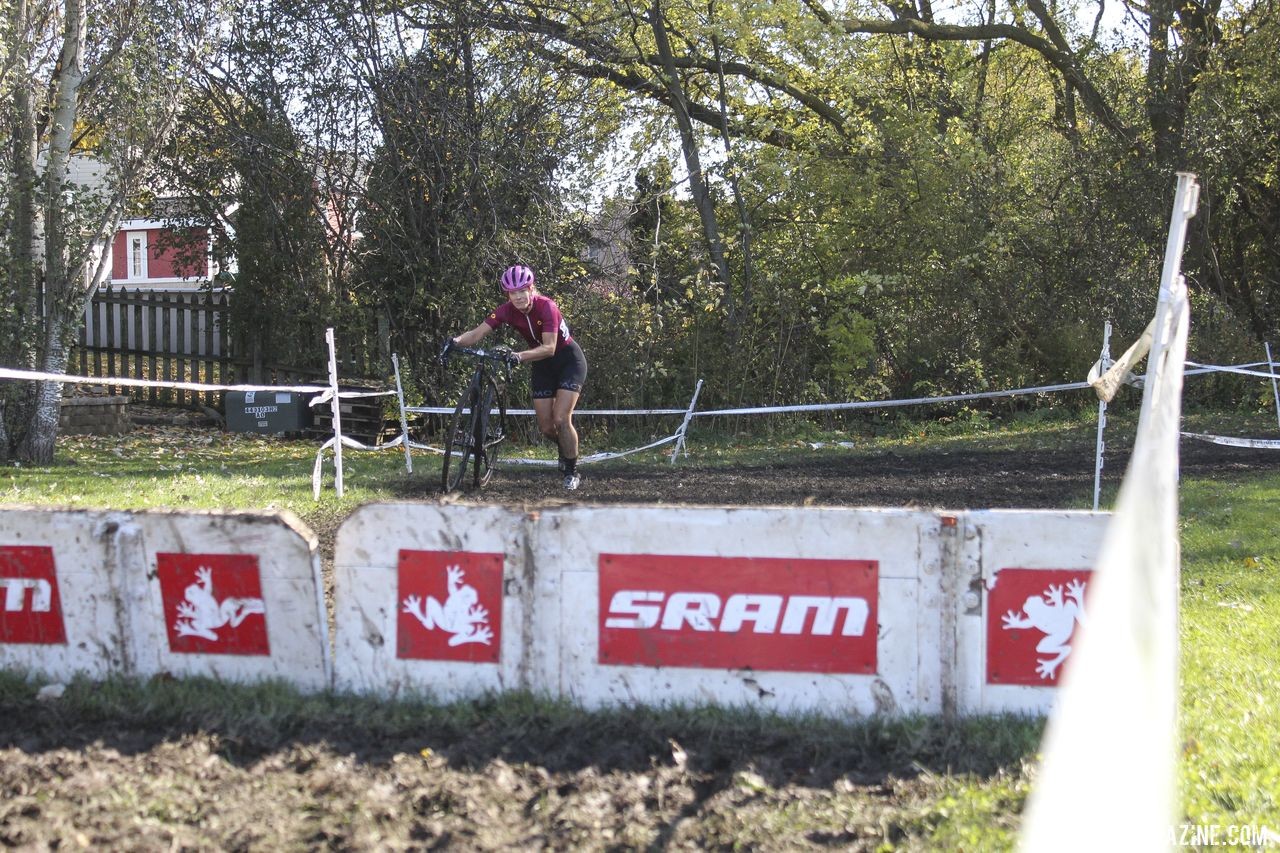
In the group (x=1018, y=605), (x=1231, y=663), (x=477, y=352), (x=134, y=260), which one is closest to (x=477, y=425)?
(x=477, y=352)

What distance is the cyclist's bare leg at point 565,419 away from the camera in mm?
9234

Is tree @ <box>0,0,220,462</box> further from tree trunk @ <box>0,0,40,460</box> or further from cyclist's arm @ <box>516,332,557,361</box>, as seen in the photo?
cyclist's arm @ <box>516,332,557,361</box>

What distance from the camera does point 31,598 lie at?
175 inches

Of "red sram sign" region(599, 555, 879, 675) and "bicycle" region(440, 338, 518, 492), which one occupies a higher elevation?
"bicycle" region(440, 338, 518, 492)

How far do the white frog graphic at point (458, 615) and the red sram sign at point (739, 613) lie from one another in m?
0.47

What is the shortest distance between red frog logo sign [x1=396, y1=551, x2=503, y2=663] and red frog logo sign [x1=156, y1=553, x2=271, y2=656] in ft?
1.84

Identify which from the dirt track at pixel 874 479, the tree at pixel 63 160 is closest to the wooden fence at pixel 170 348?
the tree at pixel 63 160

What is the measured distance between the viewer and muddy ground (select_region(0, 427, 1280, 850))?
3170 millimetres

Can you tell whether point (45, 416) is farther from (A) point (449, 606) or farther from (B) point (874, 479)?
(A) point (449, 606)

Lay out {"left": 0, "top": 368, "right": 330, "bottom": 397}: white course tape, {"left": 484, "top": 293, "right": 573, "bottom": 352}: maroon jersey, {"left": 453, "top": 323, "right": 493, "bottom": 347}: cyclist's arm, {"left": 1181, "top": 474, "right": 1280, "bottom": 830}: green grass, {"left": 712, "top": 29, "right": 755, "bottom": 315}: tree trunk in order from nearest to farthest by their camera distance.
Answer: {"left": 1181, "top": 474, "right": 1280, "bottom": 830}: green grass < {"left": 0, "top": 368, "right": 330, "bottom": 397}: white course tape < {"left": 453, "top": 323, "right": 493, "bottom": 347}: cyclist's arm < {"left": 484, "top": 293, "right": 573, "bottom": 352}: maroon jersey < {"left": 712, "top": 29, "right": 755, "bottom": 315}: tree trunk

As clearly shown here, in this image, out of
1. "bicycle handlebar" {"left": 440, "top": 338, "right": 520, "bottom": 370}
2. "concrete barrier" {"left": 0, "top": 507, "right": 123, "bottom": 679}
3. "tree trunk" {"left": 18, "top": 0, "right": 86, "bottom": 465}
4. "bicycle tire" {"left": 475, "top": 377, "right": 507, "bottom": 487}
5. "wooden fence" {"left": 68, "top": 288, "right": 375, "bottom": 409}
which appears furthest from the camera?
"wooden fence" {"left": 68, "top": 288, "right": 375, "bottom": 409}

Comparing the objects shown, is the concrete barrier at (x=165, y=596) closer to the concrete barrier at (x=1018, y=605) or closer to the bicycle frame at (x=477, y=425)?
the concrete barrier at (x=1018, y=605)

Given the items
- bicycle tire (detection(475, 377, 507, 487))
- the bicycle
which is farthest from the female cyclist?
bicycle tire (detection(475, 377, 507, 487))

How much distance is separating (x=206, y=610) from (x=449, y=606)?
95cm
